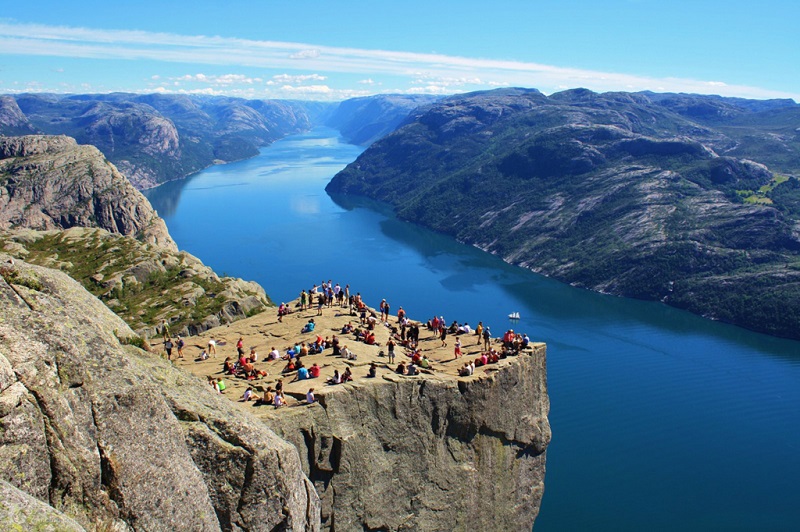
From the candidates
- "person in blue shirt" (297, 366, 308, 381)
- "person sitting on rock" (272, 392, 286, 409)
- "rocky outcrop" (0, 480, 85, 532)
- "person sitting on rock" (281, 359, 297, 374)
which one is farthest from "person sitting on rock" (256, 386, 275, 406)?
"rocky outcrop" (0, 480, 85, 532)

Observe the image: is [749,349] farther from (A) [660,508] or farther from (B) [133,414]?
(B) [133,414]

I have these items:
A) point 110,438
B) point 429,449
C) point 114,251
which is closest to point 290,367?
point 429,449

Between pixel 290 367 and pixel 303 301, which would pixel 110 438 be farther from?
pixel 303 301

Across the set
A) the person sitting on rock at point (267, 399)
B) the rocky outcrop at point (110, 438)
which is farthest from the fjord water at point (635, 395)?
the rocky outcrop at point (110, 438)

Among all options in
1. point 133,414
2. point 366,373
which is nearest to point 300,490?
point 133,414

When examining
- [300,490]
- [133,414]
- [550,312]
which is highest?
[133,414]

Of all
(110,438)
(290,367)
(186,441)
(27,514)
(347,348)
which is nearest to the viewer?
(27,514)
